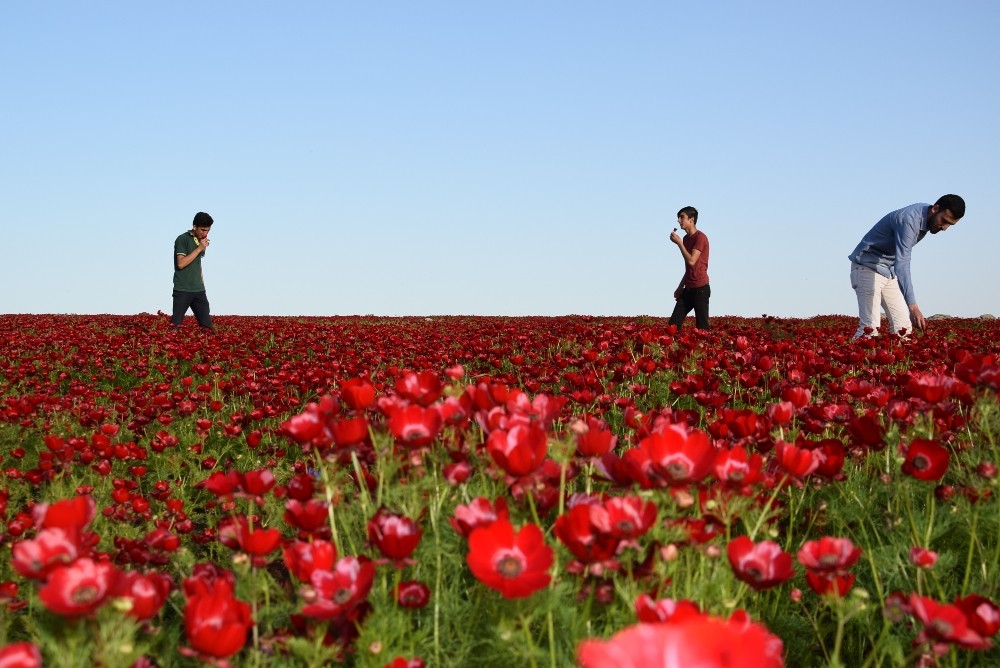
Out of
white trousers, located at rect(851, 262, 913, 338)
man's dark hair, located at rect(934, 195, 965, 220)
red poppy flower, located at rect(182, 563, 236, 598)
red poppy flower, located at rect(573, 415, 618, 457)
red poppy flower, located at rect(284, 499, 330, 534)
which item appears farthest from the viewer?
white trousers, located at rect(851, 262, 913, 338)

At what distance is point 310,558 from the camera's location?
190 cm

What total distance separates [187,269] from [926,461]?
1125 centimetres

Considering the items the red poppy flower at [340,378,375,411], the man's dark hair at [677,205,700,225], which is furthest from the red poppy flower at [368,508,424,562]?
the man's dark hair at [677,205,700,225]

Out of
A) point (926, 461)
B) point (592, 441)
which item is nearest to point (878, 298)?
point (926, 461)

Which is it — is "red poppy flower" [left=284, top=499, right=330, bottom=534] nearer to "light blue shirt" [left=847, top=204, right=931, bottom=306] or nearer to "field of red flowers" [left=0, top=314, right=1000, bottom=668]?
"field of red flowers" [left=0, top=314, right=1000, bottom=668]

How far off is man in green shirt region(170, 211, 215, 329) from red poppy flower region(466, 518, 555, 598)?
10842 mm

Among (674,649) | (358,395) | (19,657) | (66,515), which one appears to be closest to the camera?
(674,649)

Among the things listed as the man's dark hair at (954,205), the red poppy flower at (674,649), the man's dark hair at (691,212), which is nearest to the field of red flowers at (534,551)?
the red poppy flower at (674,649)

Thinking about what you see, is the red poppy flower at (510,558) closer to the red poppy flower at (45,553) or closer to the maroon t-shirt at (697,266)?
the red poppy flower at (45,553)

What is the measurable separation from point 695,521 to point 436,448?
0.92 m

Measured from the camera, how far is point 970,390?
3.09m

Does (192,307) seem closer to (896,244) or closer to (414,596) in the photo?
(896,244)

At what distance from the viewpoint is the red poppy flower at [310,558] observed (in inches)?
74.3

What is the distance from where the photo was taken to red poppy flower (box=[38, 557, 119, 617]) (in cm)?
156
